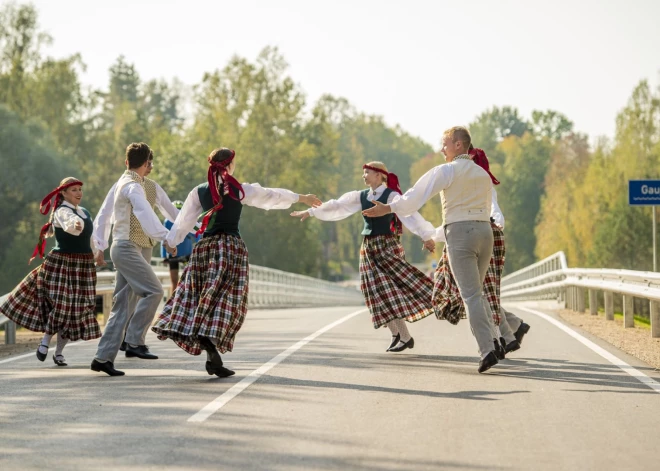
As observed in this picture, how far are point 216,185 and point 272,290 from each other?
83.2ft

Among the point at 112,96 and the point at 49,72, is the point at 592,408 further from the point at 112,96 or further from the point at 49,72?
the point at 112,96

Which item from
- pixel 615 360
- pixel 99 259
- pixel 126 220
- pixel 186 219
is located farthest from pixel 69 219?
pixel 615 360

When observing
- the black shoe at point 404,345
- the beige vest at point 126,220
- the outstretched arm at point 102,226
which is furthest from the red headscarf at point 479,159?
the outstretched arm at point 102,226

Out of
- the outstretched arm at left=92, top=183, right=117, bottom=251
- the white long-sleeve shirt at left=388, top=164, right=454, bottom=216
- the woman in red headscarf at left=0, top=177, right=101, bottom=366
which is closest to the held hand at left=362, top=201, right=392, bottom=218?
the white long-sleeve shirt at left=388, top=164, right=454, bottom=216

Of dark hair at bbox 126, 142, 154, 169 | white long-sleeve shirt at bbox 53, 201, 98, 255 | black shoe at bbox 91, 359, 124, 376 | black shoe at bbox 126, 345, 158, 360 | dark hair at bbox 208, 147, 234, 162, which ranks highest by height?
dark hair at bbox 126, 142, 154, 169

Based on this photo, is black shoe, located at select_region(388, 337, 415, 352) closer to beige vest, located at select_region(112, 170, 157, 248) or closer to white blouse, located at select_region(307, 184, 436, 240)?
white blouse, located at select_region(307, 184, 436, 240)

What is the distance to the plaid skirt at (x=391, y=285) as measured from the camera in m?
12.3

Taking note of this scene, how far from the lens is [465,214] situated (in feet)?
34.5

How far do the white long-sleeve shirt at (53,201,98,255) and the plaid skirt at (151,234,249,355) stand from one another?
1.64m

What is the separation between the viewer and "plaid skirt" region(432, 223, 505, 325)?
1141 cm

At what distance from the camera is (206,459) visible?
642 centimetres

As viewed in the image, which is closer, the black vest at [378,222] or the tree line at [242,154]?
the black vest at [378,222]

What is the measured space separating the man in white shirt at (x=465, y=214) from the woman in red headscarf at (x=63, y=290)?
324 centimetres

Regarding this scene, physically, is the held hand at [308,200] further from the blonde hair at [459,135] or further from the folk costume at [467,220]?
the blonde hair at [459,135]
